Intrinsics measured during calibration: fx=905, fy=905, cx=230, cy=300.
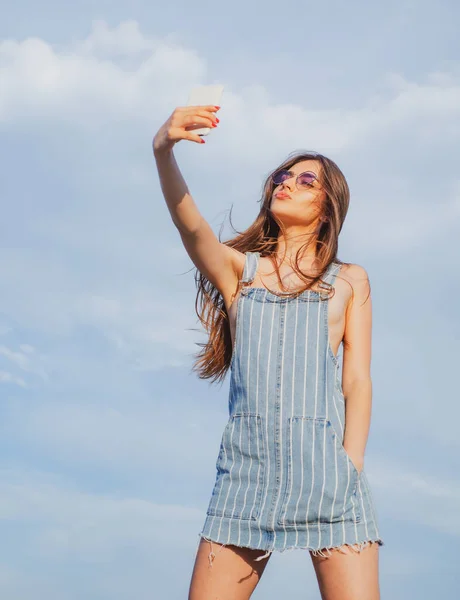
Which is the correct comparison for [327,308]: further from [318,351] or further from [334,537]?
[334,537]

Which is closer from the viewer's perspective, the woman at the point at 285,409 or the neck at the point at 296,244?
the woman at the point at 285,409

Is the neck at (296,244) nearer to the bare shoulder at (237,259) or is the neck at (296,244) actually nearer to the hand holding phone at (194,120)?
the bare shoulder at (237,259)

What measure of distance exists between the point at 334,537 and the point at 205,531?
0.63 m

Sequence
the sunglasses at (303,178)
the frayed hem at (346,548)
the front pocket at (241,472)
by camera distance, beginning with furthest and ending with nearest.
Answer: the sunglasses at (303,178) → the front pocket at (241,472) → the frayed hem at (346,548)

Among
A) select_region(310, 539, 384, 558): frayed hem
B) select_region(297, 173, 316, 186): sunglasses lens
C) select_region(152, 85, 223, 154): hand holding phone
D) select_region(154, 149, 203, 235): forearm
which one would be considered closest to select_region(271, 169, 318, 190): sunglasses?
select_region(297, 173, 316, 186): sunglasses lens

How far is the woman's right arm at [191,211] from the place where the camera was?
4.19 metres

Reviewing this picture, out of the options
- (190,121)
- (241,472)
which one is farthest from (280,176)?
(241,472)

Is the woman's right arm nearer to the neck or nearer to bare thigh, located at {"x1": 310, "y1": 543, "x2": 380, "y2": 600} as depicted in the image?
the neck

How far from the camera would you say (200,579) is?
437 cm

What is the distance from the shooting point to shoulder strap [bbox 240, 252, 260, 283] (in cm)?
489

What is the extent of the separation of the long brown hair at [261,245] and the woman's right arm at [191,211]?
0.26 m

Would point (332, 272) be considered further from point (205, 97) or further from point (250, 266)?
point (205, 97)

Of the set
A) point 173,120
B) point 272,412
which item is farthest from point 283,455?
point 173,120

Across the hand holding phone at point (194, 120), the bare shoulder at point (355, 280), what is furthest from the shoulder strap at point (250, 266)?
the hand holding phone at point (194, 120)
